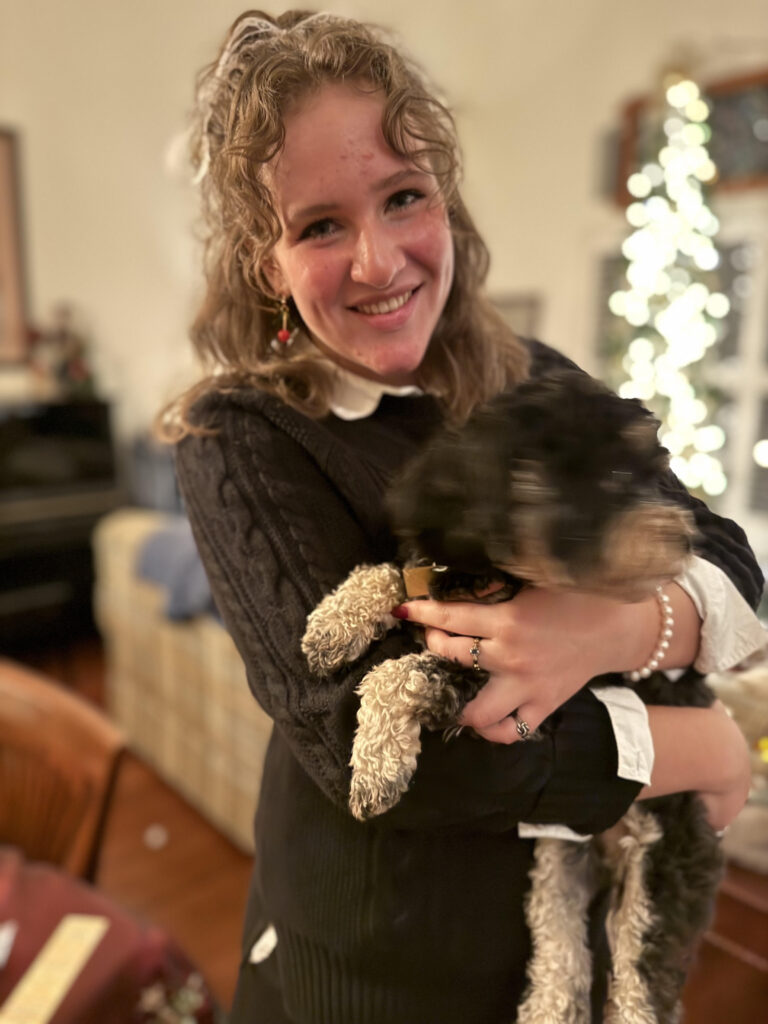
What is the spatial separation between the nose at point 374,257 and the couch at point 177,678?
210 centimetres

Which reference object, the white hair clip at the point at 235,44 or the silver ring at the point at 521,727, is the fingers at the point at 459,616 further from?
the white hair clip at the point at 235,44

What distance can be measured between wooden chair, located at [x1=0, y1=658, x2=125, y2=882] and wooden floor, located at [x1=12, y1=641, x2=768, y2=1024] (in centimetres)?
95

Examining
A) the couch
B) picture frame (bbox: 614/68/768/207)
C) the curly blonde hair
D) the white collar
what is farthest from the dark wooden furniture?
the white collar

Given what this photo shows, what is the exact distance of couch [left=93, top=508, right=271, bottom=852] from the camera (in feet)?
9.40

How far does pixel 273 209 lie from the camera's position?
81 centimetres

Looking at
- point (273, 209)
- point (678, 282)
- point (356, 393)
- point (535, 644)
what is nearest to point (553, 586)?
point (535, 644)

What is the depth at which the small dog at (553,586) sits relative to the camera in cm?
71

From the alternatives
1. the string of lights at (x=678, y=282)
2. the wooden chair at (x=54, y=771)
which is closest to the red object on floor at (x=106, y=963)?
the wooden chair at (x=54, y=771)

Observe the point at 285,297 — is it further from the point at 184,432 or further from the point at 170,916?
the point at 170,916

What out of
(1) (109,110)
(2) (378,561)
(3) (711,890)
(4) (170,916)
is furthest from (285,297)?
(1) (109,110)

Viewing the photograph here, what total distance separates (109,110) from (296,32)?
4719 millimetres

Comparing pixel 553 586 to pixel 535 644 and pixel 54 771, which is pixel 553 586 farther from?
pixel 54 771

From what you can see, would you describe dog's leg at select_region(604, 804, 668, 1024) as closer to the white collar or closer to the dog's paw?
the dog's paw

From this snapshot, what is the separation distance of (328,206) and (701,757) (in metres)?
0.76
